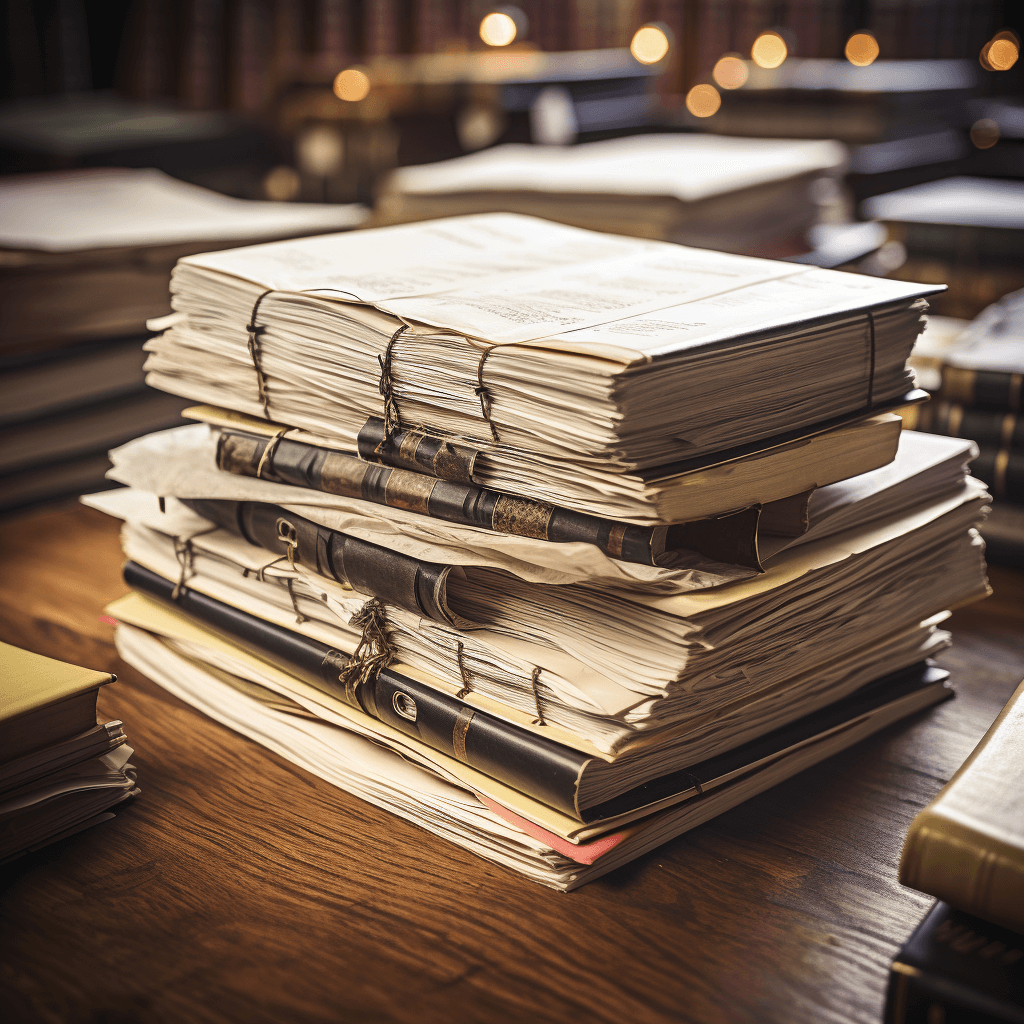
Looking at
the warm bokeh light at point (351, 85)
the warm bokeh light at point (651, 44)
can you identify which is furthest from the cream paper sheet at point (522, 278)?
the warm bokeh light at point (651, 44)

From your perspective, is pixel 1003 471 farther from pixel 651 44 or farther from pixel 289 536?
pixel 651 44

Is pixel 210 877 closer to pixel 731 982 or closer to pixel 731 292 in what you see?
pixel 731 982

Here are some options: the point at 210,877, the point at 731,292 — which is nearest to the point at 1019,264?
the point at 731,292

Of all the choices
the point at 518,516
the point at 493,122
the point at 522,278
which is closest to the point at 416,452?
the point at 518,516

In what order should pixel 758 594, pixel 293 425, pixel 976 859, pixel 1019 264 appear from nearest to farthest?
pixel 976 859
pixel 758 594
pixel 293 425
pixel 1019 264

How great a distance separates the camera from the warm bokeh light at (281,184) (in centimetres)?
250

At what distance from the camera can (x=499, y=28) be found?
382 cm

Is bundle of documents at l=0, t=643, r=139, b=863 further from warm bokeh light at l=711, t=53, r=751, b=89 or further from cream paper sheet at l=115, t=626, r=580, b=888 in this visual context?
warm bokeh light at l=711, t=53, r=751, b=89

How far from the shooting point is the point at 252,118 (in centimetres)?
260

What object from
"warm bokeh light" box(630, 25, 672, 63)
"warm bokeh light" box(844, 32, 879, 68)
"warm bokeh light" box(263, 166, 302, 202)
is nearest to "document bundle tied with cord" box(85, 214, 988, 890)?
"warm bokeh light" box(263, 166, 302, 202)

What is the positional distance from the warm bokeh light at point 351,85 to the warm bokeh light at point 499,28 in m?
1.34

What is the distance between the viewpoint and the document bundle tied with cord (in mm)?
651

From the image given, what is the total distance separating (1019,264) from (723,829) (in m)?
1.26

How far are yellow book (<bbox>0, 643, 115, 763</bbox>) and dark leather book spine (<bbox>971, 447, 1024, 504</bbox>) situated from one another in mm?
920
